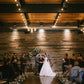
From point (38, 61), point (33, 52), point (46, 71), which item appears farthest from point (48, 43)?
point (46, 71)

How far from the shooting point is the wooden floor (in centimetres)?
1468

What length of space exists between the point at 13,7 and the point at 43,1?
5.74 ft

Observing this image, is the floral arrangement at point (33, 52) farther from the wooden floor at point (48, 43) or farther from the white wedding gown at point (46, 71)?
the white wedding gown at point (46, 71)

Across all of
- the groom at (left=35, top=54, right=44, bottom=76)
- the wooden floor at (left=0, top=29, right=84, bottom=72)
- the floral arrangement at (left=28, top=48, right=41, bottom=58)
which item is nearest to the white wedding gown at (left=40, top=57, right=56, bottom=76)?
the groom at (left=35, top=54, right=44, bottom=76)

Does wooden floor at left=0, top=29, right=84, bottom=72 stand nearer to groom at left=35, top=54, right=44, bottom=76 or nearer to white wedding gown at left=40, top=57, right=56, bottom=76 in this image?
groom at left=35, top=54, right=44, bottom=76

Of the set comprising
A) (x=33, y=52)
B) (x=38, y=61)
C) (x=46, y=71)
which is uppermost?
(x=33, y=52)

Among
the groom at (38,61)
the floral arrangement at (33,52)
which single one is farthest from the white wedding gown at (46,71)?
the floral arrangement at (33,52)

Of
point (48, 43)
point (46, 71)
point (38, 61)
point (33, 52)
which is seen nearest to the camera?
point (46, 71)

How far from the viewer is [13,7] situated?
10250mm

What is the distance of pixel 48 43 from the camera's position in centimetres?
1484

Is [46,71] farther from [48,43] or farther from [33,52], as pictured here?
[48,43]

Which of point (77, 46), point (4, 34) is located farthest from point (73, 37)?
point (4, 34)

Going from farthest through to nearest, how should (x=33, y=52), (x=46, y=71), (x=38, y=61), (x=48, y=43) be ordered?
(x=48, y=43) → (x=33, y=52) → (x=38, y=61) → (x=46, y=71)

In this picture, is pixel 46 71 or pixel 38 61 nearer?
pixel 46 71
